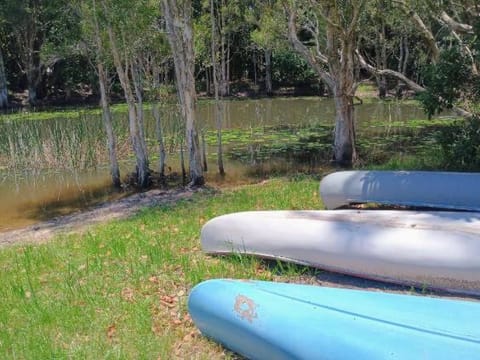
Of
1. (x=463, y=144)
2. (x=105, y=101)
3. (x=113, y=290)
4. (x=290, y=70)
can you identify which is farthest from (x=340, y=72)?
Result: (x=290, y=70)

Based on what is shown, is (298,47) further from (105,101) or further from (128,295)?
(128,295)

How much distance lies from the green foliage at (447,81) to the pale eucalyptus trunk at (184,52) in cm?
477

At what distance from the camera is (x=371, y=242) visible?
5.38 metres

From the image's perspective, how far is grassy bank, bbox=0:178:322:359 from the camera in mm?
4703

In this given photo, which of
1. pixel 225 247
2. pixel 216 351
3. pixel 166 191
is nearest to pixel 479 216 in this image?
pixel 225 247

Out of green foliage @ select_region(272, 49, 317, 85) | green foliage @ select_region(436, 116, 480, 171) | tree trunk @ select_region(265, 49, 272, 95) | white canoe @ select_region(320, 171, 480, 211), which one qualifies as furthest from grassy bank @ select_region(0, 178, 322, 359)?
green foliage @ select_region(272, 49, 317, 85)

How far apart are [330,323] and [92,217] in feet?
26.5

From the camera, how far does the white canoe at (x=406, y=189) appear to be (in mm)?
7113

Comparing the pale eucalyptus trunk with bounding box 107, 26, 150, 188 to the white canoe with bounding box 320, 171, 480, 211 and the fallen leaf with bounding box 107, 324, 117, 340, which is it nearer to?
the white canoe with bounding box 320, 171, 480, 211

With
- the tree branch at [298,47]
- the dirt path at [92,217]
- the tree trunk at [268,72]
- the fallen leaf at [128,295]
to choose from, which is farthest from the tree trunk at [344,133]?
the tree trunk at [268,72]

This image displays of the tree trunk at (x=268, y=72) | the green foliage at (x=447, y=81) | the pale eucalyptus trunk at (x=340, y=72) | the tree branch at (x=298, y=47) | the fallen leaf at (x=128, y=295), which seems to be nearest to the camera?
the fallen leaf at (x=128, y=295)

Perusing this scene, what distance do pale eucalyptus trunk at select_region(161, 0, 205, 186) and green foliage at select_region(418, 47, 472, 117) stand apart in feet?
15.6

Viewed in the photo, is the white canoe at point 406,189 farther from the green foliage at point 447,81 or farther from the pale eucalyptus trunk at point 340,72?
the pale eucalyptus trunk at point 340,72

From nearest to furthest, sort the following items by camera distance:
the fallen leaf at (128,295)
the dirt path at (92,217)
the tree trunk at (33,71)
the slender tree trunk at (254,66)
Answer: the fallen leaf at (128,295) → the dirt path at (92,217) → the tree trunk at (33,71) → the slender tree trunk at (254,66)
